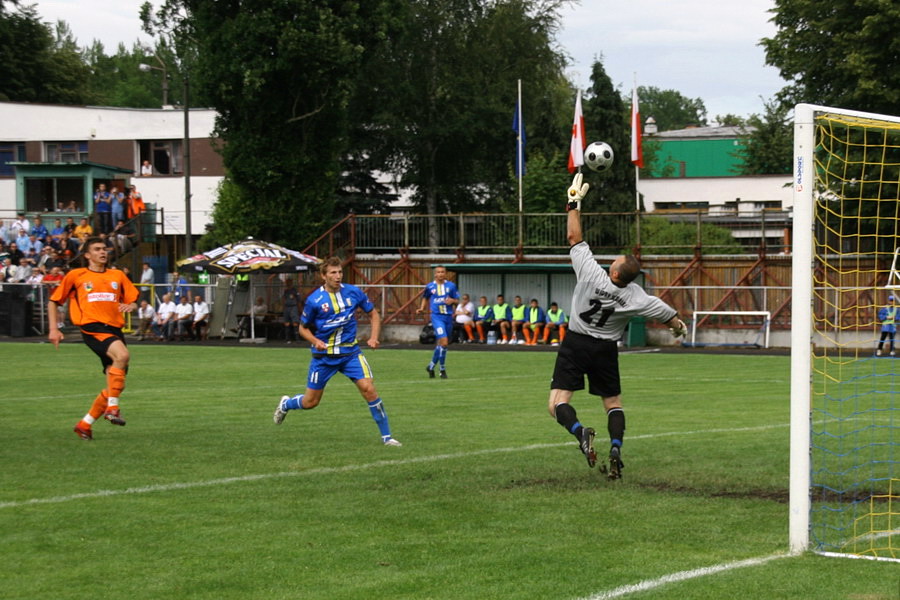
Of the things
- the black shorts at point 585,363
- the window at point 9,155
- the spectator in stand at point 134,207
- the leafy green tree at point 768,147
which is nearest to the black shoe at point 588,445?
the black shorts at point 585,363

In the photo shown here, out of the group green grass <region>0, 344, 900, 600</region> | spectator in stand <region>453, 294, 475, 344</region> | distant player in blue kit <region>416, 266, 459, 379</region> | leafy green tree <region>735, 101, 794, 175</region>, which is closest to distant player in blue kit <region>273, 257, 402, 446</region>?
green grass <region>0, 344, 900, 600</region>

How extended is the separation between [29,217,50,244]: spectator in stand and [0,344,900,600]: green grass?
27097 mm

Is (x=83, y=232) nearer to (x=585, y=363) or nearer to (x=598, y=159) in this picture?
(x=598, y=159)

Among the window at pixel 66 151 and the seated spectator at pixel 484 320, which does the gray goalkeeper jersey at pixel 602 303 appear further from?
the window at pixel 66 151

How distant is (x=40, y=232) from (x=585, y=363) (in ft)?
118

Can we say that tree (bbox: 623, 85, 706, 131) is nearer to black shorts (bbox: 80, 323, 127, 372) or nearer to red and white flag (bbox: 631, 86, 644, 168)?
red and white flag (bbox: 631, 86, 644, 168)

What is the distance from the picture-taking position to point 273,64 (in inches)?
1590

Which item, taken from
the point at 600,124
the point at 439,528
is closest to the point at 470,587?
the point at 439,528

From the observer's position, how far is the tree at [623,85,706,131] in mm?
149750

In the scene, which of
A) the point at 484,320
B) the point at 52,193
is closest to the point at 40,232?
the point at 52,193

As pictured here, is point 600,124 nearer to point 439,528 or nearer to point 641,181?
point 641,181

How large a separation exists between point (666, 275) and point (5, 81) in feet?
148

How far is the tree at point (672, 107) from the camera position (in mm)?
149750

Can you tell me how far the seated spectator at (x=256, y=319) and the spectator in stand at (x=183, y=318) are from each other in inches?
58.4
